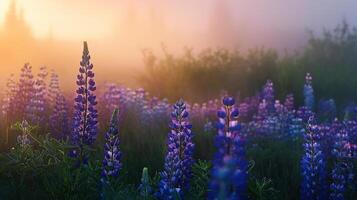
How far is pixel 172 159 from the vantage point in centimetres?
367

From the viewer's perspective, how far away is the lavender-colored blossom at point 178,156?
3.61 m

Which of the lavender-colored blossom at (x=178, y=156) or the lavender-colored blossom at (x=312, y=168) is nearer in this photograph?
the lavender-colored blossom at (x=178, y=156)

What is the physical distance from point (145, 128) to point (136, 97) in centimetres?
117

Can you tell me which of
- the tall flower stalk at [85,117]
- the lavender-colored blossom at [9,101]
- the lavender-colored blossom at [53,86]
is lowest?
the tall flower stalk at [85,117]

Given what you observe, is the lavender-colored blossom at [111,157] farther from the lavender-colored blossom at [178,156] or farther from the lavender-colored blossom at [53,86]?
the lavender-colored blossom at [53,86]

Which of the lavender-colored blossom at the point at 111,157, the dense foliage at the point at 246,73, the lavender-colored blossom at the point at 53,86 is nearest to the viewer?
the lavender-colored blossom at the point at 111,157

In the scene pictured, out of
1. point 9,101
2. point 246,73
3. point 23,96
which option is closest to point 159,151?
point 23,96

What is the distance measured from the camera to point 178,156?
12.1ft

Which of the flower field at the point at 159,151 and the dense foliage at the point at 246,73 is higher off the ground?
the dense foliage at the point at 246,73

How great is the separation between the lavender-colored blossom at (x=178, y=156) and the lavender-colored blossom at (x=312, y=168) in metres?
0.98

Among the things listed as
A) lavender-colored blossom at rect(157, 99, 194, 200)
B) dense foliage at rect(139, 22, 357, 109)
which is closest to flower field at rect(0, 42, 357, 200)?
lavender-colored blossom at rect(157, 99, 194, 200)

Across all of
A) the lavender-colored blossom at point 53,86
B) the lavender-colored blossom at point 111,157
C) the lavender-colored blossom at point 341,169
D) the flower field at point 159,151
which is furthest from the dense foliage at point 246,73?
the lavender-colored blossom at point 111,157

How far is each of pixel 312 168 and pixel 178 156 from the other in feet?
3.86

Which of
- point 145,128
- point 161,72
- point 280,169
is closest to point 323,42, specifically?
point 161,72
